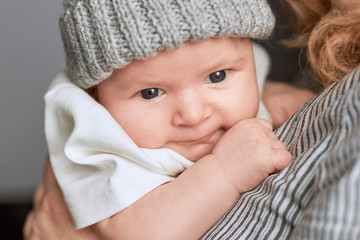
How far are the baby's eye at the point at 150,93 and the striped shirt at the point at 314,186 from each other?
257 millimetres

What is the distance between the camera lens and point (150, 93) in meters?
0.95

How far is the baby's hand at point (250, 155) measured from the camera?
2.74 ft

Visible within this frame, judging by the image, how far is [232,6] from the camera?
2.97 ft

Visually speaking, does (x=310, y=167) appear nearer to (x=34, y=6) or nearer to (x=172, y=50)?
(x=172, y=50)

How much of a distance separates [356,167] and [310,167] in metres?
0.12

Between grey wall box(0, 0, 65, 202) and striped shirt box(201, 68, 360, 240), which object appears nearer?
striped shirt box(201, 68, 360, 240)

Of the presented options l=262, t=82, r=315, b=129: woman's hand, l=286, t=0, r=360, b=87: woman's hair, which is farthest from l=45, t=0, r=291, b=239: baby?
l=262, t=82, r=315, b=129: woman's hand

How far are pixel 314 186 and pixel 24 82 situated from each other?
1.61m

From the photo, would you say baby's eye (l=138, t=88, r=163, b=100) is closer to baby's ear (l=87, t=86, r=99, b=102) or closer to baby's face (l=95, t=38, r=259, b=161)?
baby's face (l=95, t=38, r=259, b=161)

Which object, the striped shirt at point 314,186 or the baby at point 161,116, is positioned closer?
the striped shirt at point 314,186

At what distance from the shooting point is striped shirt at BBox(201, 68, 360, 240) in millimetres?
592

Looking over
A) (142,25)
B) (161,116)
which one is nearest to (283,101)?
(161,116)

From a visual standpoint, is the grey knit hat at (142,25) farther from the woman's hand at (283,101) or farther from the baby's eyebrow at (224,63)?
the woman's hand at (283,101)

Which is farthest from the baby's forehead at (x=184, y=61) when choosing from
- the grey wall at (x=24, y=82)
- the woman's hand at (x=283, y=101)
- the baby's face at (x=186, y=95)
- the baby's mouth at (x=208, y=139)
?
the grey wall at (x=24, y=82)
